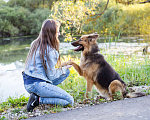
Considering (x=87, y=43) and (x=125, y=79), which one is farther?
(x=125, y=79)

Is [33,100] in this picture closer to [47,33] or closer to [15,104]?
[15,104]

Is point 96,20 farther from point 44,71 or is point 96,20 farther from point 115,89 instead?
point 44,71

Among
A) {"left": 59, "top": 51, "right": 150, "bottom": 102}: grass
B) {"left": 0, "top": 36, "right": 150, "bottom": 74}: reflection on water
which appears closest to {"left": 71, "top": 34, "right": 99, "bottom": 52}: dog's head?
{"left": 59, "top": 51, "right": 150, "bottom": 102}: grass

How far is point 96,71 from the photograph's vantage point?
382 centimetres

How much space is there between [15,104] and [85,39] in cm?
201

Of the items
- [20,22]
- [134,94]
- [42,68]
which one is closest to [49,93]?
[42,68]

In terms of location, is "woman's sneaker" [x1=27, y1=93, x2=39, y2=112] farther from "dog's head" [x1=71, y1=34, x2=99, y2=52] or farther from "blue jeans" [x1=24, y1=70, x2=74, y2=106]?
"dog's head" [x1=71, y1=34, x2=99, y2=52]

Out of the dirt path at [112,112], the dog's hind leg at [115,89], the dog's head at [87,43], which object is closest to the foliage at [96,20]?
the dog's head at [87,43]

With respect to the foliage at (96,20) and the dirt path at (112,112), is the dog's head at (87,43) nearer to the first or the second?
the dirt path at (112,112)

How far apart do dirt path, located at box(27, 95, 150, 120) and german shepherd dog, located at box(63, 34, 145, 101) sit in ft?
1.01

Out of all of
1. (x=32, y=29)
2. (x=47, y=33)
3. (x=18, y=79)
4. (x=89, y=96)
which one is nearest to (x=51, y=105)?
(x=89, y=96)

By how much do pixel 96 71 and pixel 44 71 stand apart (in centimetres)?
111

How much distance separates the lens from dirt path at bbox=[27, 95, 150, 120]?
2900 millimetres

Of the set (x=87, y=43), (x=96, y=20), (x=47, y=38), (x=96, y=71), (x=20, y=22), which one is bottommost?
(x=96, y=71)
